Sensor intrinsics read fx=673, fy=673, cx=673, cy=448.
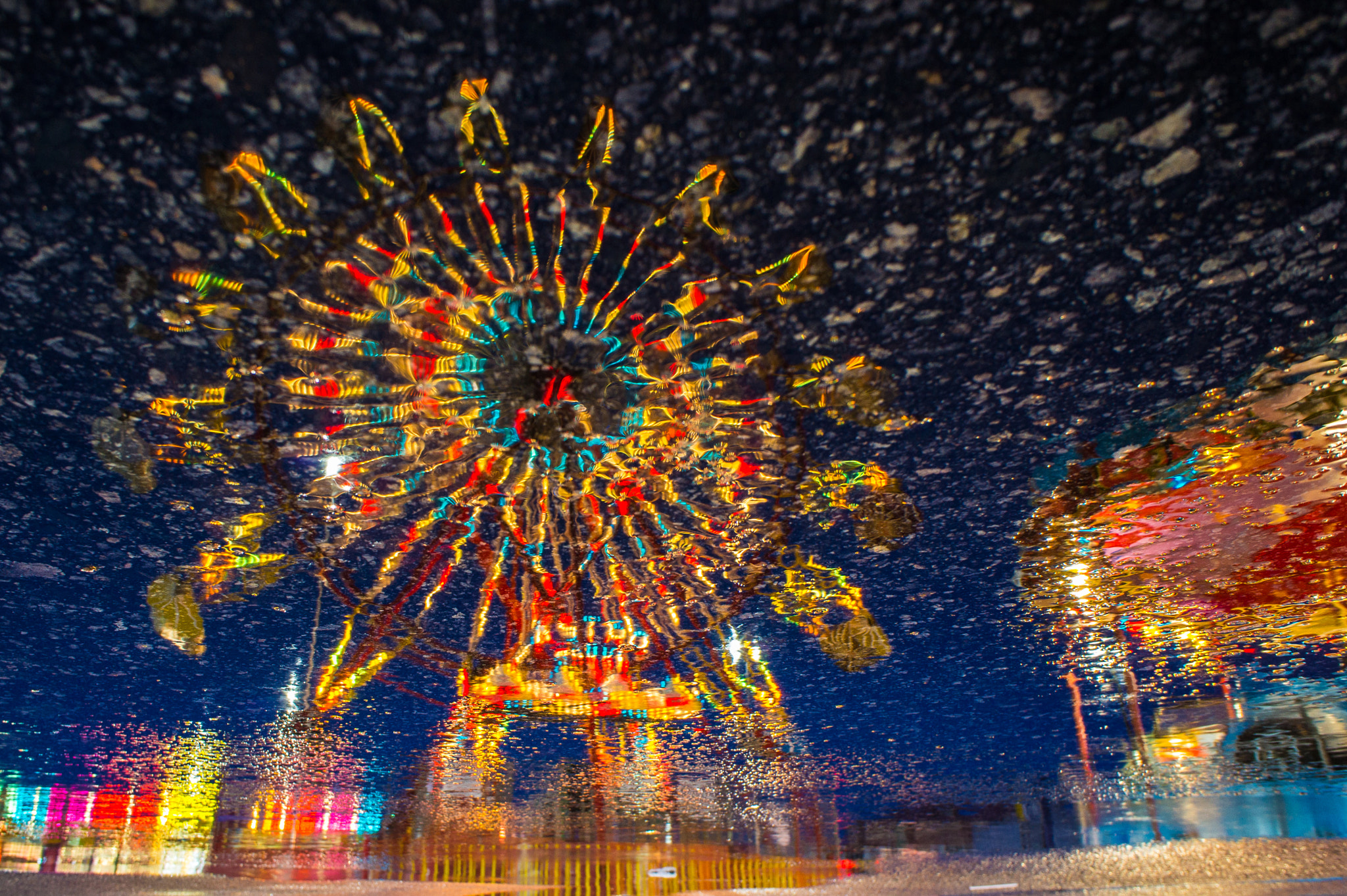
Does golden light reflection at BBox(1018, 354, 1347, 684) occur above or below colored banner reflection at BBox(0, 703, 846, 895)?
above

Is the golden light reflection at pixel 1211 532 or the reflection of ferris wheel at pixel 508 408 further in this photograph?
the golden light reflection at pixel 1211 532

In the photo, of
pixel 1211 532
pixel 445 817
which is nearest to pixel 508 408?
pixel 1211 532

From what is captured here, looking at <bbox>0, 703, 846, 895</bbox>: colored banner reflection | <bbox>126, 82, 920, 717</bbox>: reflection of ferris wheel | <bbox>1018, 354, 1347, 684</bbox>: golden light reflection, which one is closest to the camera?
<bbox>126, 82, 920, 717</bbox>: reflection of ferris wheel

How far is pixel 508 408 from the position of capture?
4.54 feet

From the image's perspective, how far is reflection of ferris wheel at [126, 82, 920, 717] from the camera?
1.03 m

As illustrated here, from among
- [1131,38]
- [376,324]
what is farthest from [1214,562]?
[376,324]

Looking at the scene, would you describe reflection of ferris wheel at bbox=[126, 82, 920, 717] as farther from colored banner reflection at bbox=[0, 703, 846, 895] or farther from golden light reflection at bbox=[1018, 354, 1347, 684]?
colored banner reflection at bbox=[0, 703, 846, 895]

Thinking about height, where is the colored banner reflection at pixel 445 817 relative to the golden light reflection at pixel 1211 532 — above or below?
below

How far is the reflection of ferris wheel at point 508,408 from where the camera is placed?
3.37ft

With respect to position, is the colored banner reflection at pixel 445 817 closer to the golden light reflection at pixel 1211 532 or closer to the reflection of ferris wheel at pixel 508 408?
the reflection of ferris wheel at pixel 508 408

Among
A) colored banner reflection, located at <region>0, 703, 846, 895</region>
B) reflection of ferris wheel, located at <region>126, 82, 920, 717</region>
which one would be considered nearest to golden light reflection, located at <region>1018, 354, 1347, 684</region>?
reflection of ferris wheel, located at <region>126, 82, 920, 717</region>

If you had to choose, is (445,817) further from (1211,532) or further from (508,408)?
(1211,532)

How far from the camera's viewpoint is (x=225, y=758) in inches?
149

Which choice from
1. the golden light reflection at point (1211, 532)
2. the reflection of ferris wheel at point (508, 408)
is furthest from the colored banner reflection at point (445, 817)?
the golden light reflection at point (1211, 532)
